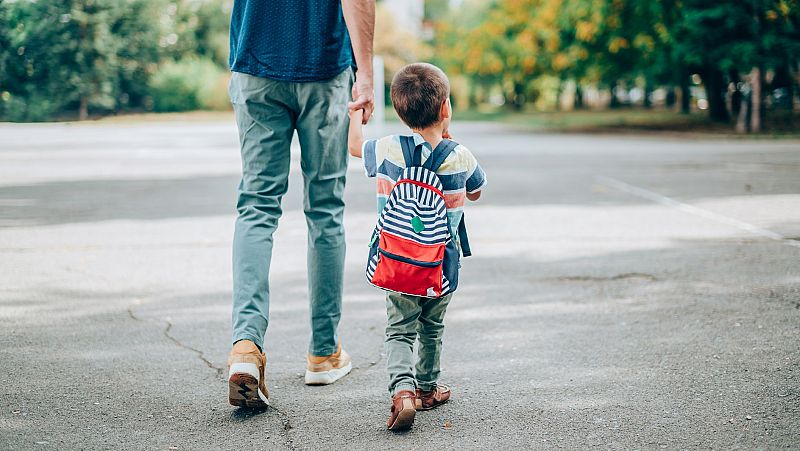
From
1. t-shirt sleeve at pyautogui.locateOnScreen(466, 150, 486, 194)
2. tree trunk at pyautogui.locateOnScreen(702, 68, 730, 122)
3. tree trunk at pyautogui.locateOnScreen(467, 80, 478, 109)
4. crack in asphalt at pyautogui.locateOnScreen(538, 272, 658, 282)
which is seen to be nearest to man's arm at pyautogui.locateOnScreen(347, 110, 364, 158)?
t-shirt sleeve at pyautogui.locateOnScreen(466, 150, 486, 194)

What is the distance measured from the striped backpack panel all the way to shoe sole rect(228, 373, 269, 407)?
0.55 meters

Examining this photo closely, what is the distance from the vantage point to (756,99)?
74.6ft

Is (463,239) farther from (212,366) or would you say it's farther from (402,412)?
(212,366)

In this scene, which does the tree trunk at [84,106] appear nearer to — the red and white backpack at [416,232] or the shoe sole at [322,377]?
the shoe sole at [322,377]

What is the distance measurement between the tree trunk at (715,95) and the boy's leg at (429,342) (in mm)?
25869

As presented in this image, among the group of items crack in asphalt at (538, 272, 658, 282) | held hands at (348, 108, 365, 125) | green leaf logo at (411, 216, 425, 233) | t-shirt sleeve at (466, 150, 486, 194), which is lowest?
crack in asphalt at (538, 272, 658, 282)

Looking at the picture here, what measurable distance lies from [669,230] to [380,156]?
197 inches

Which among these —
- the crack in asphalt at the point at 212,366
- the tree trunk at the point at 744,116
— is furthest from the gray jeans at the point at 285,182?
the tree trunk at the point at 744,116

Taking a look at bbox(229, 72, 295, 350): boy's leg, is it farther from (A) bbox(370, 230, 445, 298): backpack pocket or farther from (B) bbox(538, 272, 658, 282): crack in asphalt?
(B) bbox(538, 272, 658, 282): crack in asphalt

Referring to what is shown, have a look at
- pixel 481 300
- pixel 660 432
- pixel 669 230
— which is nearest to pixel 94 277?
pixel 481 300

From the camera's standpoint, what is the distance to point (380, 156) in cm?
311

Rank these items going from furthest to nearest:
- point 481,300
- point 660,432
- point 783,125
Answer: point 783,125
point 481,300
point 660,432

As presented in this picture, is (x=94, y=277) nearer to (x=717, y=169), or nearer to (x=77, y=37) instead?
(x=77, y=37)

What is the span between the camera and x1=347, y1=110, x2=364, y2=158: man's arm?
3209 mm
